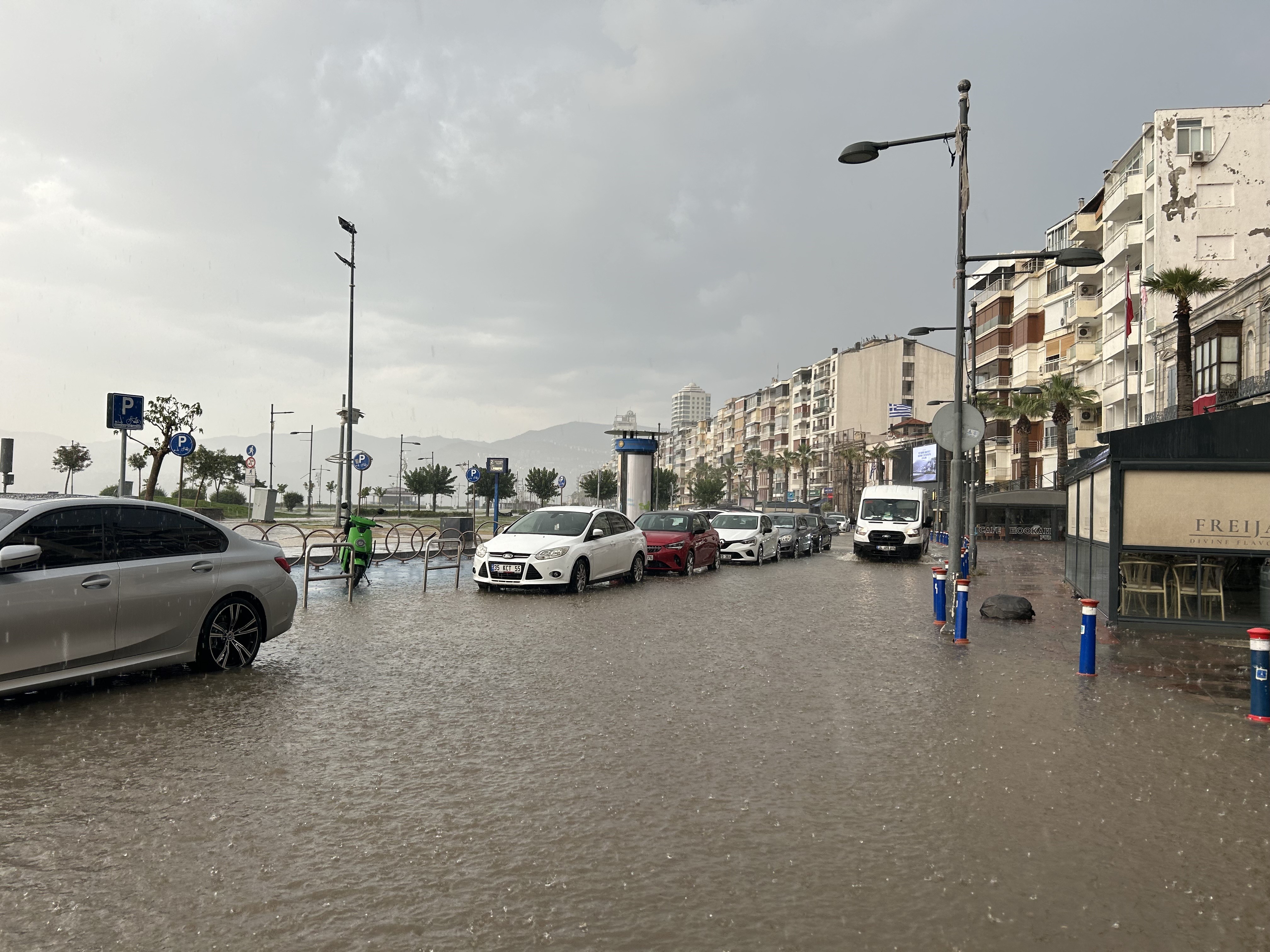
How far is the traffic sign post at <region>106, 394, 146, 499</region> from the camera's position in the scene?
16391mm

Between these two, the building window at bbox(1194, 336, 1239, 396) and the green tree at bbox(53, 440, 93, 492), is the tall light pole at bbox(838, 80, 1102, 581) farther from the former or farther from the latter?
the green tree at bbox(53, 440, 93, 492)

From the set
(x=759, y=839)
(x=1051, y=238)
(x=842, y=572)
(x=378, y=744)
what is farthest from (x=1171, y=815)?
(x=1051, y=238)

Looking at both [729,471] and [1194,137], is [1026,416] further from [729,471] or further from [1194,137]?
[729,471]

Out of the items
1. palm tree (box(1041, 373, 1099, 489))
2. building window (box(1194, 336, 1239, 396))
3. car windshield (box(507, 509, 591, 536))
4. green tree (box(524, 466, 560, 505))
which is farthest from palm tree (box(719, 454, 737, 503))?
car windshield (box(507, 509, 591, 536))

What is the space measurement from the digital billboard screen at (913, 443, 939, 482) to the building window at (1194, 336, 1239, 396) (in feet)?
128

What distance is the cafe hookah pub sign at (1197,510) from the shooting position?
13.1 metres

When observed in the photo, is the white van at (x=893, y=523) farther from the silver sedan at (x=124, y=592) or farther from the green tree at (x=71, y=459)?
the green tree at (x=71, y=459)

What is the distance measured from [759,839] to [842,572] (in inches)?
894

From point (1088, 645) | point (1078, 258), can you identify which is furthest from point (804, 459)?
point (1088, 645)

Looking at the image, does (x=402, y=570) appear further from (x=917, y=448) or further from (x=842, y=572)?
(x=917, y=448)

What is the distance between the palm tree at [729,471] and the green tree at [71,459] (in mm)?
98947

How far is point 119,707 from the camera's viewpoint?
7664 mm

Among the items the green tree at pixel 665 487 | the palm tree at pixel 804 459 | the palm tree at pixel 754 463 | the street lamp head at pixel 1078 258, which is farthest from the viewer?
the palm tree at pixel 754 463

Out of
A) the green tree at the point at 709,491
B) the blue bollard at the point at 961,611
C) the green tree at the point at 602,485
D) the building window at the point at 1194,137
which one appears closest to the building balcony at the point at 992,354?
the building window at the point at 1194,137
